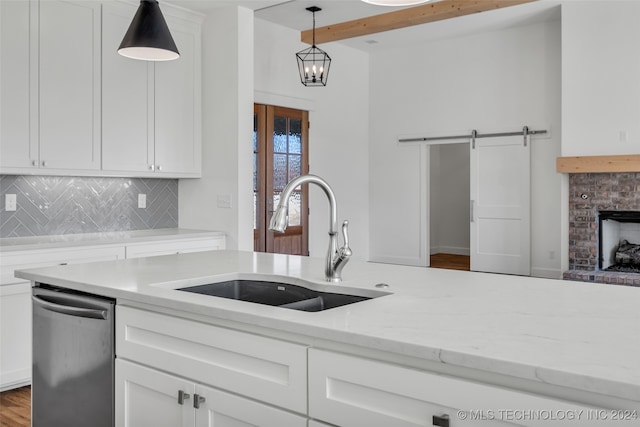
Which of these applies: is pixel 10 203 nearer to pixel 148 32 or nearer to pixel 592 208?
pixel 148 32

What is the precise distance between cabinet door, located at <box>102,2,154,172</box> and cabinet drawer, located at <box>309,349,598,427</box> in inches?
140

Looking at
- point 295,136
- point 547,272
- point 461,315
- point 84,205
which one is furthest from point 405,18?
point 461,315

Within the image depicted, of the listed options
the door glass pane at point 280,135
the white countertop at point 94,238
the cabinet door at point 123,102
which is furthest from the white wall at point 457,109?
the cabinet door at point 123,102

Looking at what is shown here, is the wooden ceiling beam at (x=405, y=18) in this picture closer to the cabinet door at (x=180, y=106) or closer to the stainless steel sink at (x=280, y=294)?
the cabinet door at (x=180, y=106)

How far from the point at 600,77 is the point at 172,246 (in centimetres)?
500

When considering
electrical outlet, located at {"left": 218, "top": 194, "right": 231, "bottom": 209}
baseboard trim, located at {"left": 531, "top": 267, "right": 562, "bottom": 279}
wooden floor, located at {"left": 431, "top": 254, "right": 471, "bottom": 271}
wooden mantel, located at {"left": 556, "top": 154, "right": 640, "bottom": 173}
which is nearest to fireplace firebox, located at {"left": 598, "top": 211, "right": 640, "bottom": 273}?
wooden mantel, located at {"left": 556, "top": 154, "right": 640, "bottom": 173}

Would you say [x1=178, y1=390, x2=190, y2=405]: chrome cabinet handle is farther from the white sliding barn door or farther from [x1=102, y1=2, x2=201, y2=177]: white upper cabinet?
the white sliding barn door

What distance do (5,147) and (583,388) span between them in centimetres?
390

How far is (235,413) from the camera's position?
5.19 ft

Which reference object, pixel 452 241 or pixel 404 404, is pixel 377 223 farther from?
pixel 404 404

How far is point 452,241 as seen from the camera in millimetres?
10695

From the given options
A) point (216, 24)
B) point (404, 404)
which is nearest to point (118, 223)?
point (216, 24)

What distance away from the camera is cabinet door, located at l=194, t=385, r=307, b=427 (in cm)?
147

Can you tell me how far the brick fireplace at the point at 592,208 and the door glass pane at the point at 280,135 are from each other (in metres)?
3.48
